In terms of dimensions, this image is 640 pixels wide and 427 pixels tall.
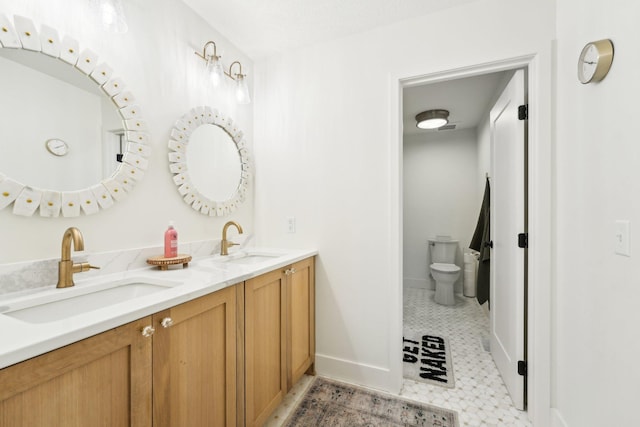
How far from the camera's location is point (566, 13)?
136 cm

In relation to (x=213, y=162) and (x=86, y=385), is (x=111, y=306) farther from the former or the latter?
(x=213, y=162)

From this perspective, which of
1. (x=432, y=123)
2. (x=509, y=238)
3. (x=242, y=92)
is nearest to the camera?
(x=509, y=238)

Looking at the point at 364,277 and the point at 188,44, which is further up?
the point at 188,44

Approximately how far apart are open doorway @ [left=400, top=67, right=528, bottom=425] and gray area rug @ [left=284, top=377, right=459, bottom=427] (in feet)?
0.61

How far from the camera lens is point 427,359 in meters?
2.13

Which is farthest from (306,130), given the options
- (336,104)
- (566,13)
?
(566,13)

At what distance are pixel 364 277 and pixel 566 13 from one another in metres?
1.75

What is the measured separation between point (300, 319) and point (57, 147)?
1482mm

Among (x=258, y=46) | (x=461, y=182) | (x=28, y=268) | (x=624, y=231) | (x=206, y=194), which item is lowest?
(x=28, y=268)

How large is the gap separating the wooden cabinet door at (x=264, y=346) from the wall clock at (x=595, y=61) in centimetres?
161

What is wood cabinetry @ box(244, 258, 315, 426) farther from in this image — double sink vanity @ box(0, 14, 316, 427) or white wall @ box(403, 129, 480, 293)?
white wall @ box(403, 129, 480, 293)

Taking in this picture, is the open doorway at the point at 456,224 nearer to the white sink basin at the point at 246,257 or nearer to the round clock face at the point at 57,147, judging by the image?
the white sink basin at the point at 246,257

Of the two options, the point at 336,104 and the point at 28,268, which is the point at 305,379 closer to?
the point at 28,268

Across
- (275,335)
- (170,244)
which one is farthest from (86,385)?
(275,335)
